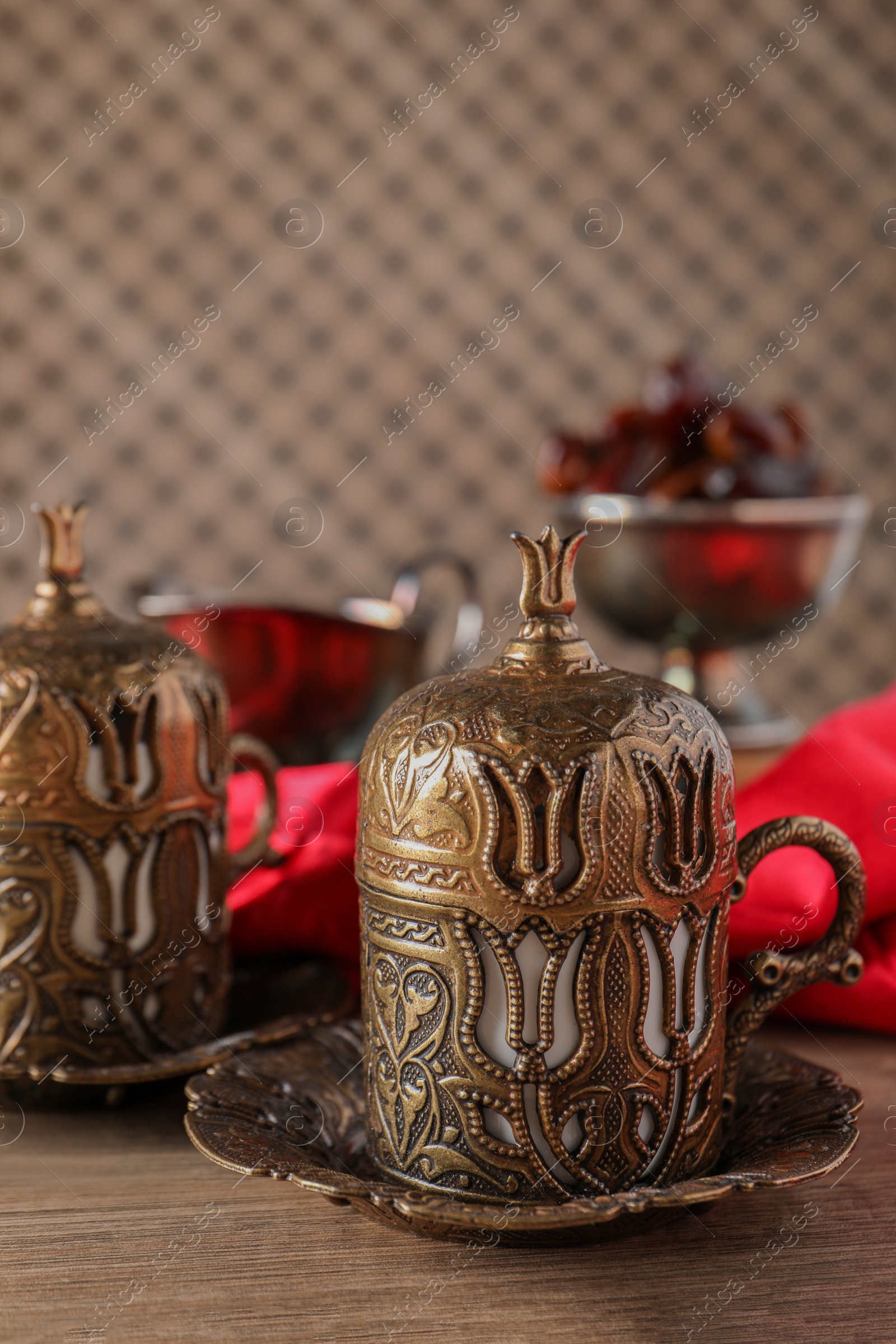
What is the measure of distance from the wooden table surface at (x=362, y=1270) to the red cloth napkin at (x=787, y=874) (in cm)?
9

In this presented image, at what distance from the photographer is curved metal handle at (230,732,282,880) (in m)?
0.45

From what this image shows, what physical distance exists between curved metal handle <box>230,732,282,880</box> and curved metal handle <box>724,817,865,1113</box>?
0.59 ft

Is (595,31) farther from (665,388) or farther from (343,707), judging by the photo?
(343,707)

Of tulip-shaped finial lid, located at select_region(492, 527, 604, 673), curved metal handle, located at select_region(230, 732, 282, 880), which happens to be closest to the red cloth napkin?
curved metal handle, located at select_region(230, 732, 282, 880)

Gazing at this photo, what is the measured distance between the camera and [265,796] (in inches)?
18.2

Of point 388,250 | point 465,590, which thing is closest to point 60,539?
point 465,590

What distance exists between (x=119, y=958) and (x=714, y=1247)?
187 mm

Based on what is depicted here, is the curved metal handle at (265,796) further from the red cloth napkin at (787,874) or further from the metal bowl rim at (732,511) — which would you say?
the metal bowl rim at (732,511)

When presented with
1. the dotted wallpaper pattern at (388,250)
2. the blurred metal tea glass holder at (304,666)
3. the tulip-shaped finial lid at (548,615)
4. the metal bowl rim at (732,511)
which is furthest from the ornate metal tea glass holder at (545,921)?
the dotted wallpaper pattern at (388,250)

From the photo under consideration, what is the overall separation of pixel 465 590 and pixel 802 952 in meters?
0.40

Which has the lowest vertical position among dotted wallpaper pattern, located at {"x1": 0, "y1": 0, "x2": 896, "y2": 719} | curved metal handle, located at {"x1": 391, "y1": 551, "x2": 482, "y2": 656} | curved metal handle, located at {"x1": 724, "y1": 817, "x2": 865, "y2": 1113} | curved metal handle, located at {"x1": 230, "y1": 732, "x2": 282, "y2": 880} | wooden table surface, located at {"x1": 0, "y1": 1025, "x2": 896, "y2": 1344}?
wooden table surface, located at {"x1": 0, "y1": 1025, "x2": 896, "y2": 1344}

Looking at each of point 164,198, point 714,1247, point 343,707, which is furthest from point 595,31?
point 714,1247

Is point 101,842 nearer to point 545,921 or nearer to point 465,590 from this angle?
point 545,921

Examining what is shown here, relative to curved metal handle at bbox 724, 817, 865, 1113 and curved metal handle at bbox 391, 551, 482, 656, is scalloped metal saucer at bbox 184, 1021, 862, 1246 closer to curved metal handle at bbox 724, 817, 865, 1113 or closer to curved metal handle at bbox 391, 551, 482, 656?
curved metal handle at bbox 724, 817, 865, 1113
